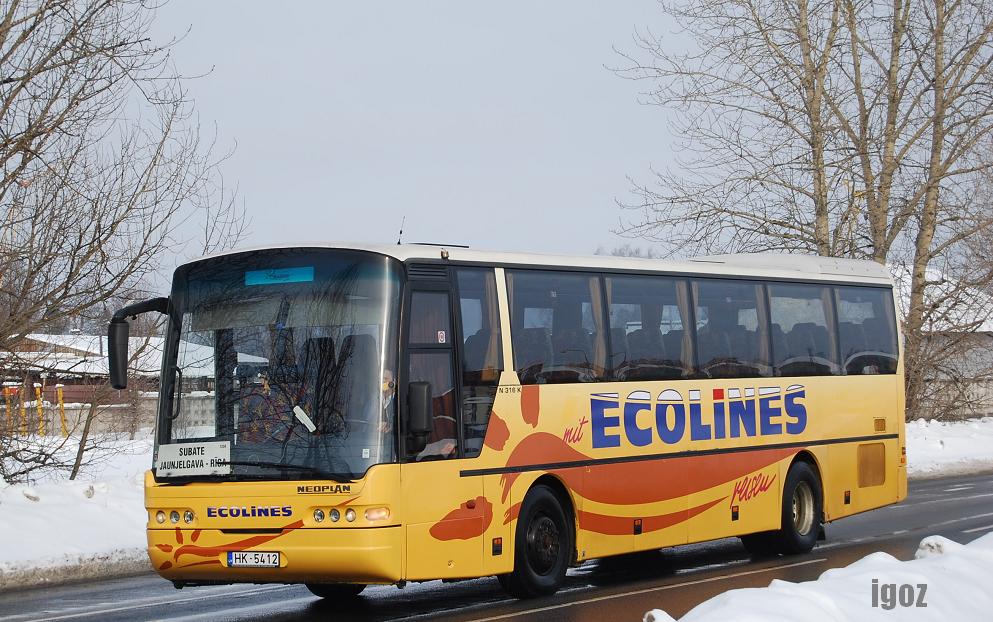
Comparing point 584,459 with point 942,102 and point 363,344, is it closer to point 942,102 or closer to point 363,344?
point 363,344

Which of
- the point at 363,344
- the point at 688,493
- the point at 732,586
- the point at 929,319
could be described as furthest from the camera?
the point at 929,319

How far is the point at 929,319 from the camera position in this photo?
35.9 metres

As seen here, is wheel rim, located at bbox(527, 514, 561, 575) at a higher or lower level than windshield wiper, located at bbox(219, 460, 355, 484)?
lower

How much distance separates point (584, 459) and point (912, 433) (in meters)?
24.1

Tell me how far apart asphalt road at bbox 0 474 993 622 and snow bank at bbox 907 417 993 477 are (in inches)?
528

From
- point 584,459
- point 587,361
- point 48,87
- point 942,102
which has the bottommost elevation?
point 584,459

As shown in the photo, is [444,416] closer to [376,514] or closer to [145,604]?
[376,514]

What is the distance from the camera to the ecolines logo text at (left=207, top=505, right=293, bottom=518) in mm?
10602

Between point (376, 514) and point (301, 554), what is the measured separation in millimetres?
668

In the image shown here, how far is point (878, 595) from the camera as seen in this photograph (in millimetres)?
9578

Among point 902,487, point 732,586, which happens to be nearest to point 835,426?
point 902,487

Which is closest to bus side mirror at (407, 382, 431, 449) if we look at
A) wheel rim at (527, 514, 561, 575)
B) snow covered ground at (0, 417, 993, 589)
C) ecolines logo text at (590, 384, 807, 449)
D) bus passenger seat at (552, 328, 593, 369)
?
wheel rim at (527, 514, 561, 575)

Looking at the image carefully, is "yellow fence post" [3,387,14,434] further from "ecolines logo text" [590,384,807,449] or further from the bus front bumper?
"ecolines logo text" [590,384,807,449]

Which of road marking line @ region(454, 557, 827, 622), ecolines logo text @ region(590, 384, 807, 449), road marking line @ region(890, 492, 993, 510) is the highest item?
ecolines logo text @ region(590, 384, 807, 449)
